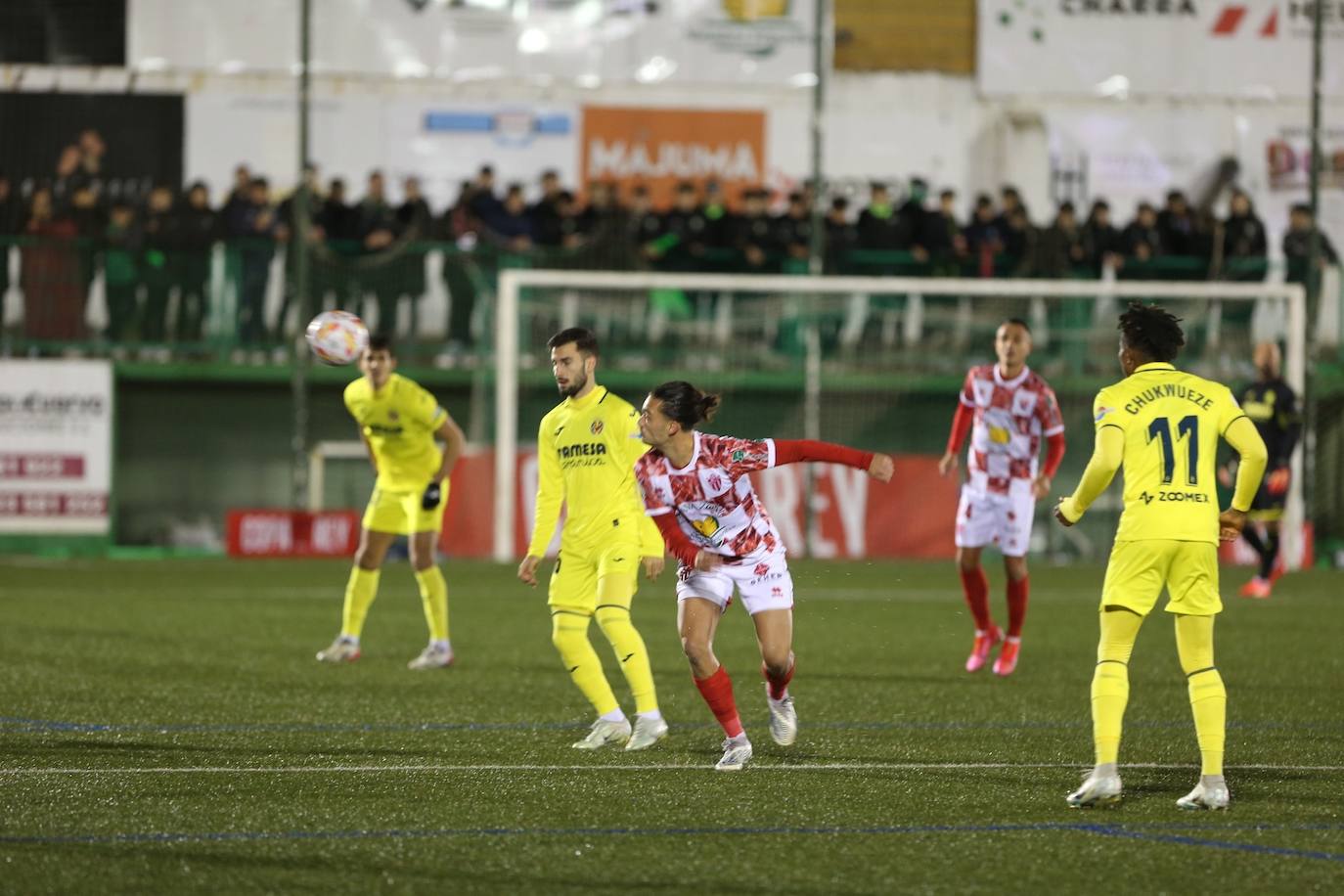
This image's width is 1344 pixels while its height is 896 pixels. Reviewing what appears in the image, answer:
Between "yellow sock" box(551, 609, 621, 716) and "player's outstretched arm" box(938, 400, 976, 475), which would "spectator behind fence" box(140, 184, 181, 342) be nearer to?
"player's outstretched arm" box(938, 400, 976, 475)

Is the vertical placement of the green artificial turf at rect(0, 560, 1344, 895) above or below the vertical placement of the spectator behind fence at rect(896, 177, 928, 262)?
below

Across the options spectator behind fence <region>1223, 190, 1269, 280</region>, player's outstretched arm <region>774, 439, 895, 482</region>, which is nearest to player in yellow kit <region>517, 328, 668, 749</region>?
player's outstretched arm <region>774, 439, 895, 482</region>

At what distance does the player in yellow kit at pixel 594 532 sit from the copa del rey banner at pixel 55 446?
50.4 feet

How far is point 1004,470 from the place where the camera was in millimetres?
13172

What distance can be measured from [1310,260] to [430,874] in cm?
2123

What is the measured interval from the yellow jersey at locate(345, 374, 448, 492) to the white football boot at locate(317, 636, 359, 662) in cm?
103

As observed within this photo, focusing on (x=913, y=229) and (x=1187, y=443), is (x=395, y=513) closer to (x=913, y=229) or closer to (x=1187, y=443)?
(x=1187, y=443)

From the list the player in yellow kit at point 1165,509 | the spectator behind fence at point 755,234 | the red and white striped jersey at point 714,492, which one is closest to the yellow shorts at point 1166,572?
the player in yellow kit at point 1165,509

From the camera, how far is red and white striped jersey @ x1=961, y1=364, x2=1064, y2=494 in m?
13.1

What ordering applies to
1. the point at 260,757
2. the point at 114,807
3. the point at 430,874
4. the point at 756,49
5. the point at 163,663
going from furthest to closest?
1. the point at 756,49
2. the point at 163,663
3. the point at 260,757
4. the point at 114,807
5. the point at 430,874

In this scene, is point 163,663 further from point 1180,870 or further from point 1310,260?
point 1310,260

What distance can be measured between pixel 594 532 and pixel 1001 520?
4.33 m

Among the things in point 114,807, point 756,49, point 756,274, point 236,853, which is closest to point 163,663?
point 114,807

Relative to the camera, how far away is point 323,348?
44.4ft
